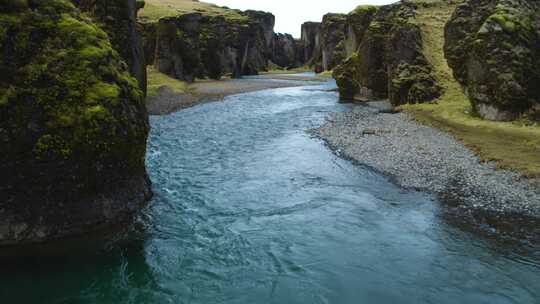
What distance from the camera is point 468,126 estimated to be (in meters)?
33.9

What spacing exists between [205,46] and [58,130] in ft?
296

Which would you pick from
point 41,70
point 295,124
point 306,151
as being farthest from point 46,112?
point 295,124

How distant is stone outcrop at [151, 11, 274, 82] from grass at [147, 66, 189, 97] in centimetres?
254

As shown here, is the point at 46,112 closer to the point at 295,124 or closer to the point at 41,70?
the point at 41,70

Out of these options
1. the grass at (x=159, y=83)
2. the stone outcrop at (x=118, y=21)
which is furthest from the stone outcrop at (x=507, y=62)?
the grass at (x=159, y=83)

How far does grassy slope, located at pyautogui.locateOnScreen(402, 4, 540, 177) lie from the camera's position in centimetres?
2428

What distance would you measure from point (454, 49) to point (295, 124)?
1869 cm

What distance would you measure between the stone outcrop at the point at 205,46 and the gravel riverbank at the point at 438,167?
51.9 metres

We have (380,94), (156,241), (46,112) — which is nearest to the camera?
(46,112)

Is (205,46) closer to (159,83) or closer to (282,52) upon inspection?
(159,83)

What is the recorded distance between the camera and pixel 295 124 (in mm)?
43094

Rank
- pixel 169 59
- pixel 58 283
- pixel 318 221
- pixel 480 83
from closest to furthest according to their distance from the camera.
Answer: pixel 58 283
pixel 318 221
pixel 480 83
pixel 169 59

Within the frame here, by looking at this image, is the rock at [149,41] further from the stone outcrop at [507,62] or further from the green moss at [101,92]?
the green moss at [101,92]

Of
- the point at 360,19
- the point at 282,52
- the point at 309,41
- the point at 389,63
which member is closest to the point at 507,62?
the point at 389,63
